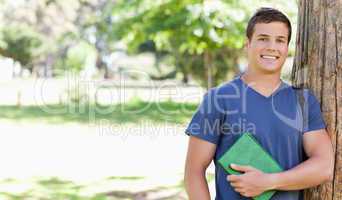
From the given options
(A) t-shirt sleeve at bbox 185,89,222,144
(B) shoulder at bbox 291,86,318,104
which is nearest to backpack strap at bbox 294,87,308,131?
(B) shoulder at bbox 291,86,318,104

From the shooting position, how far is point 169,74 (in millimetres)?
44188

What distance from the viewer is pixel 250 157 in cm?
246

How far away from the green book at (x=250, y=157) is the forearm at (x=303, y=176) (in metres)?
0.05

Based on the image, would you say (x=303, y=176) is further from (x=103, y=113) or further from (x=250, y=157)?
(x=103, y=113)

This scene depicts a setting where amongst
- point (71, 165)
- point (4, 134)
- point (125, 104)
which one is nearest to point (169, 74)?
point (125, 104)

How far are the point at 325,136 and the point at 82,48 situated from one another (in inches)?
1820

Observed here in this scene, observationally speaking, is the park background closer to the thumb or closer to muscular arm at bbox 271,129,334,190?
muscular arm at bbox 271,129,334,190

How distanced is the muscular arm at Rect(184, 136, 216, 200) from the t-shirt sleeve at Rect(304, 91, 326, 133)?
1.53 feet

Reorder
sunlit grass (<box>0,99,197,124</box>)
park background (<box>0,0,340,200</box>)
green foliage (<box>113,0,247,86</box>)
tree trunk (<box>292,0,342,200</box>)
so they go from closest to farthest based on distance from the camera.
A: tree trunk (<box>292,0,342,200</box>) → park background (<box>0,0,340,200</box>) → green foliage (<box>113,0,247,86</box>) → sunlit grass (<box>0,99,197,124</box>)

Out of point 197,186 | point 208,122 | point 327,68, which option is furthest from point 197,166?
point 327,68

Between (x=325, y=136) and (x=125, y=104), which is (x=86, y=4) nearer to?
(x=125, y=104)

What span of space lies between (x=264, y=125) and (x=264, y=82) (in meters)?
0.21

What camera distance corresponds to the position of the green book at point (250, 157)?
2445 millimetres

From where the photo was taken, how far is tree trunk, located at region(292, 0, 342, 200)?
2725mm
